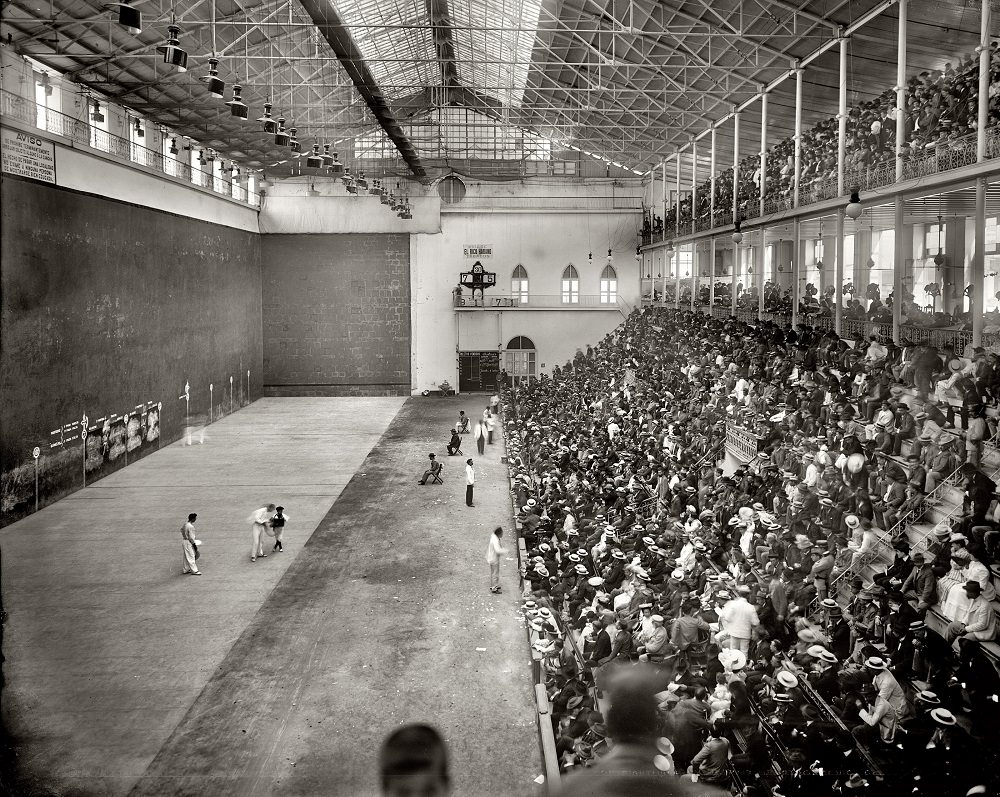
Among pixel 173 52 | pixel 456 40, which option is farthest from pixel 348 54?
pixel 456 40

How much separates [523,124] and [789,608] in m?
27.5

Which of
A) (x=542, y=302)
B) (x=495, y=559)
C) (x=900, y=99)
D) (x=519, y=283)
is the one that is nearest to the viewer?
(x=495, y=559)

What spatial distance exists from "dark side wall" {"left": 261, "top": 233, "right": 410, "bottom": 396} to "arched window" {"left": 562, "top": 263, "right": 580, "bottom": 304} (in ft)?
22.9

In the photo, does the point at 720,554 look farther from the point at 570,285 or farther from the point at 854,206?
the point at 570,285

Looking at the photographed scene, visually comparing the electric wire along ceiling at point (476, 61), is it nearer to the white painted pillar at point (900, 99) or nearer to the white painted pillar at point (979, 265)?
the white painted pillar at point (900, 99)

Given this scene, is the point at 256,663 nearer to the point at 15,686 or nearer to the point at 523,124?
the point at 15,686

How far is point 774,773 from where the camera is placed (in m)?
6.80

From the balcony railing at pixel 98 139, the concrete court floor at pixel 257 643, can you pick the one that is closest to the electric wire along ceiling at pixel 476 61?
the balcony railing at pixel 98 139

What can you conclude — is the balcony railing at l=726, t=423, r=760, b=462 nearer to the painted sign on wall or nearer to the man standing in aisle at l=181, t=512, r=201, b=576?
the man standing in aisle at l=181, t=512, r=201, b=576

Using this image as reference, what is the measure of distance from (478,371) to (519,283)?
4.35 m

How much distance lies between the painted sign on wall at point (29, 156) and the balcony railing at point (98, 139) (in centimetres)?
36

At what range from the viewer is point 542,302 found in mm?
38219

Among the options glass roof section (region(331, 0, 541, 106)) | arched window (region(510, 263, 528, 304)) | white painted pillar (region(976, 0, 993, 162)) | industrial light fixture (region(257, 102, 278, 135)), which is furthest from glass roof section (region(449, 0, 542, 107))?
white painted pillar (region(976, 0, 993, 162))

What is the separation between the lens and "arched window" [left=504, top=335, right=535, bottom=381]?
3834cm
